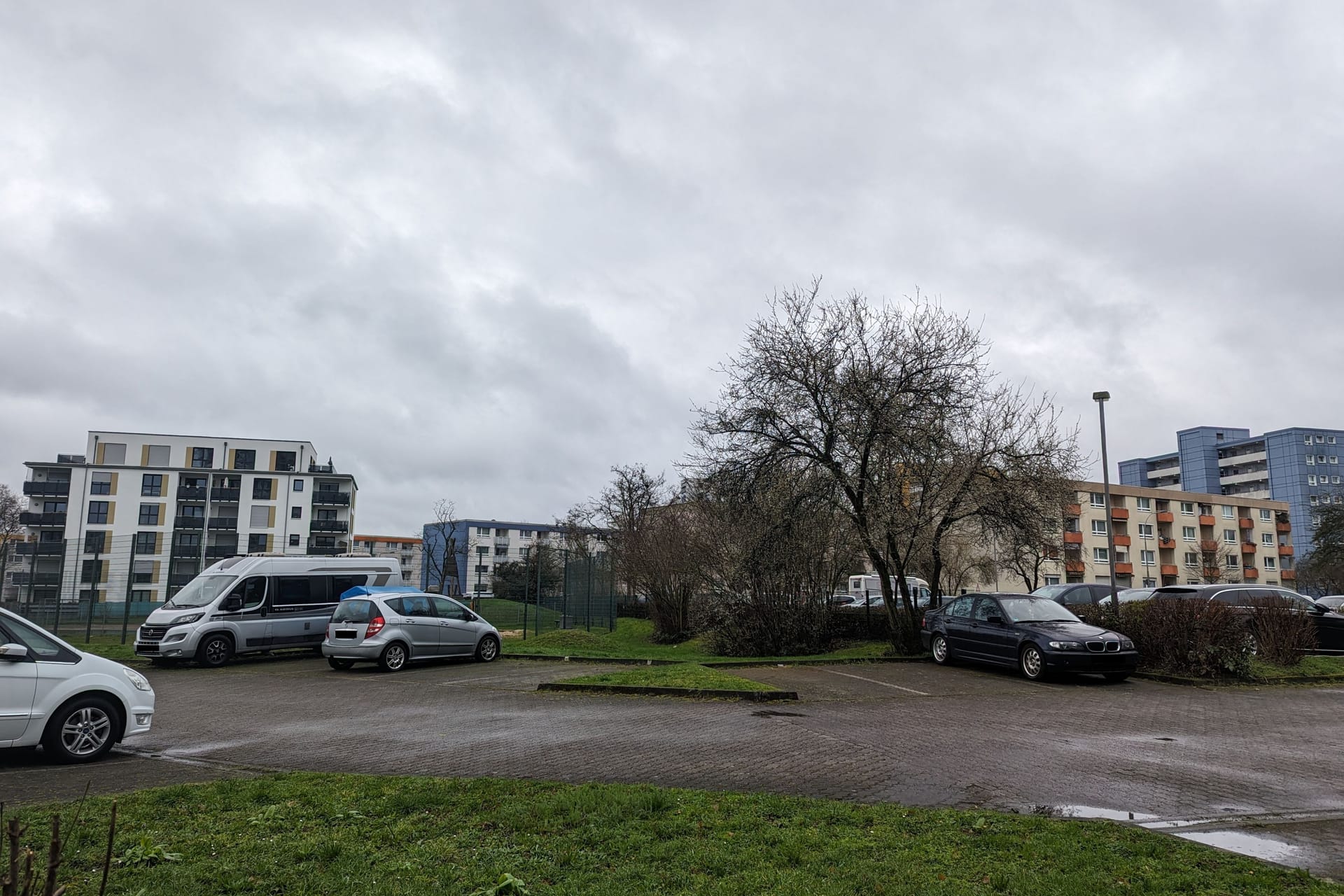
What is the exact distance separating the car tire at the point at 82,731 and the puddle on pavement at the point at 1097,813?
839cm

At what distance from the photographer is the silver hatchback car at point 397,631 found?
17.8 m

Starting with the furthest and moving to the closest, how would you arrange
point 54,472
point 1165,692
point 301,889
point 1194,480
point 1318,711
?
point 1194,480
point 54,472
point 1165,692
point 1318,711
point 301,889

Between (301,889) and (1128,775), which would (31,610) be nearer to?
(301,889)

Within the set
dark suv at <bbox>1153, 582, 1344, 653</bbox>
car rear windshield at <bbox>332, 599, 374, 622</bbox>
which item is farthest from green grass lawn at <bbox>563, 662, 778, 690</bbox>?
dark suv at <bbox>1153, 582, 1344, 653</bbox>

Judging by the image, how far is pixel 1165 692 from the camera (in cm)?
1512

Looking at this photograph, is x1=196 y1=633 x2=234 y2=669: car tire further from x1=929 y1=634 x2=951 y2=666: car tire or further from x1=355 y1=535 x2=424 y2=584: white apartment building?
x1=355 y1=535 x2=424 y2=584: white apartment building

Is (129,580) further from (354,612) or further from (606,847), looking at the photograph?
(606,847)

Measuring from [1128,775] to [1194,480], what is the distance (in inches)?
5256

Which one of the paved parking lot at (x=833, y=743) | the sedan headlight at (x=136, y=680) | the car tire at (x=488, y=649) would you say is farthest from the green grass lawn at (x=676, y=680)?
the sedan headlight at (x=136, y=680)

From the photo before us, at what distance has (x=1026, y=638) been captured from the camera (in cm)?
1648

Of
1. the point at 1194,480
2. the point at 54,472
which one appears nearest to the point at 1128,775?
the point at 54,472

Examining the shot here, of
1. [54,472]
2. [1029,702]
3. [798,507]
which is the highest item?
[54,472]

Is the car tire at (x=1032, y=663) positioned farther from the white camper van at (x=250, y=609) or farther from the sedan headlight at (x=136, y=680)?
the white camper van at (x=250, y=609)

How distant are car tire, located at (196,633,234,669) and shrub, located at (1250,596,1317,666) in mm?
20988
